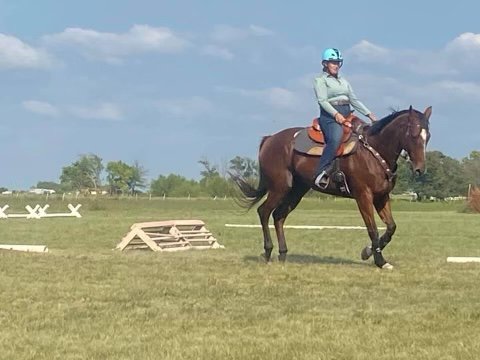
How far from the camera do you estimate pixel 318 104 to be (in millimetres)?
11859

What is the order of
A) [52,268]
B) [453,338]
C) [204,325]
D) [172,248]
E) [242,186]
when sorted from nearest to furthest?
1. [453,338]
2. [204,325]
3. [52,268]
4. [242,186]
5. [172,248]

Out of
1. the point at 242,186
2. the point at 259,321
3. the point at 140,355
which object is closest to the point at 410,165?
the point at 242,186

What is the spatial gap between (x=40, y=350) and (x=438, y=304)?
163 inches

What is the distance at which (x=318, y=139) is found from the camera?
1219 centimetres

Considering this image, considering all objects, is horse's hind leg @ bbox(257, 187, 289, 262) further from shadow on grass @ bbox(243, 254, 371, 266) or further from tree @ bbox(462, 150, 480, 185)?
tree @ bbox(462, 150, 480, 185)

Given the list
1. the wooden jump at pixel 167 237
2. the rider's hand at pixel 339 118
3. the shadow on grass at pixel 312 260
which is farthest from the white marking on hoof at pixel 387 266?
the wooden jump at pixel 167 237

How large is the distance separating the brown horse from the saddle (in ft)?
0.29

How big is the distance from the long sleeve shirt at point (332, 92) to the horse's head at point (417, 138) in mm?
1055

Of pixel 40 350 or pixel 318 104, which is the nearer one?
pixel 40 350

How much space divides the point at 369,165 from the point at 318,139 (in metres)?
1.00

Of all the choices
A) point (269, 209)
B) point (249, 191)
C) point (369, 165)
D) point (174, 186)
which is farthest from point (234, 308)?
point (174, 186)

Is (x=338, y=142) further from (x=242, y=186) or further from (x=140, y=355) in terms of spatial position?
(x=140, y=355)

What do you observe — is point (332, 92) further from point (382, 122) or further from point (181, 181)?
point (181, 181)

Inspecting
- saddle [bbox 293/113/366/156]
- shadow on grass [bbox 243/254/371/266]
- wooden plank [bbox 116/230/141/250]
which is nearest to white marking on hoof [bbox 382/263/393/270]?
shadow on grass [bbox 243/254/371/266]
